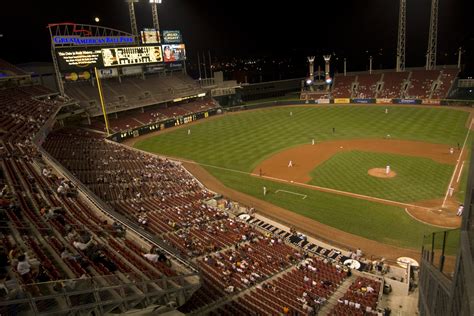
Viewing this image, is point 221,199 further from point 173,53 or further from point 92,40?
point 173,53

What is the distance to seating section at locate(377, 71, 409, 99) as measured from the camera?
222ft

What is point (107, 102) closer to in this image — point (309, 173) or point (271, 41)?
point (309, 173)

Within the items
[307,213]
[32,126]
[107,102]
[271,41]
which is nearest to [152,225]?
[307,213]

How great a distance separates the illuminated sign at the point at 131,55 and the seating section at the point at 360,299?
177 feet

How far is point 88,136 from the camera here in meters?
46.3

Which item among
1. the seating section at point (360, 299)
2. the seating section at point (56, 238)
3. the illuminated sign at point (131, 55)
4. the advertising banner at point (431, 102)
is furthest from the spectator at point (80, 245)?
the advertising banner at point (431, 102)

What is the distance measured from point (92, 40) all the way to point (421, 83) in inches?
2420

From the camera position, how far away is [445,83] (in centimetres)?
6500

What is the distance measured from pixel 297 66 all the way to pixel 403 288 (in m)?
113

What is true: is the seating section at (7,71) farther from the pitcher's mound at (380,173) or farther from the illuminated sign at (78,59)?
the pitcher's mound at (380,173)

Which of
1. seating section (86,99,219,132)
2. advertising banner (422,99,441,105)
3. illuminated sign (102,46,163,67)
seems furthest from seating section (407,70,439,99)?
illuminated sign (102,46,163,67)

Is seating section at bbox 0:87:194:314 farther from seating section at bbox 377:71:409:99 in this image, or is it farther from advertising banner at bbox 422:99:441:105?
seating section at bbox 377:71:409:99

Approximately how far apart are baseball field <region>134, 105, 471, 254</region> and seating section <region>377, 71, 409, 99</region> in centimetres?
688

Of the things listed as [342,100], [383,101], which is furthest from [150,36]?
[383,101]
